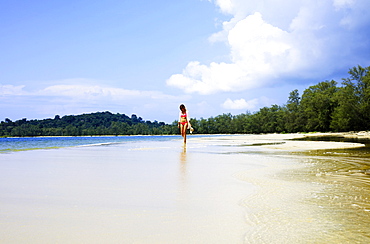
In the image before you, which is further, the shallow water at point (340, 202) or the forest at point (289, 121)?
the forest at point (289, 121)

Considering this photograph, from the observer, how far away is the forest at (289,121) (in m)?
64.1

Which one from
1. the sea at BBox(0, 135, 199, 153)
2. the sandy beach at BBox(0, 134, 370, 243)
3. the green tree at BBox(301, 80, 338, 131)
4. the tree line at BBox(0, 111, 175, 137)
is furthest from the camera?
the tree line at BBox(0, 111, 175, 137)

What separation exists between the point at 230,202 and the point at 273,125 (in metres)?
121

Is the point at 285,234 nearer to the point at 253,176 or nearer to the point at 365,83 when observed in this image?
the point at 253,176

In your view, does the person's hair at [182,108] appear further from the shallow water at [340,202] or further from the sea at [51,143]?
the shallow water at [340,202]

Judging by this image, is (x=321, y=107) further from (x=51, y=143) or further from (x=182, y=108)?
(x=182, y=108)

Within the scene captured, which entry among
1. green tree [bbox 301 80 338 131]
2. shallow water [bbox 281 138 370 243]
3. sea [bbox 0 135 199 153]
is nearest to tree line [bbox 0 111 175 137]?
green tree [bbox 301 80 338 131]

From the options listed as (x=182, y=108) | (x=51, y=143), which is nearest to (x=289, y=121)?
A: (x=51, y=143)

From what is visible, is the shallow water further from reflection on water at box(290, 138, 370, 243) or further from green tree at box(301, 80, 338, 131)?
green tree at box(301, 80, 338, 131)

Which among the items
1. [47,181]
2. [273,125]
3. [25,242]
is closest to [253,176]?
[47,181]

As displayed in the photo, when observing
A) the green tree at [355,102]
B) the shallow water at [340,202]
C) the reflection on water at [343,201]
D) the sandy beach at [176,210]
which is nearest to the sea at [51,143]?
the sandy beach at [176,210]

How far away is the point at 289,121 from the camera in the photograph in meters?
100

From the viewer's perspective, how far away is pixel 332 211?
304 cm

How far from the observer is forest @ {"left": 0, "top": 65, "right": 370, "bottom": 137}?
210ft
